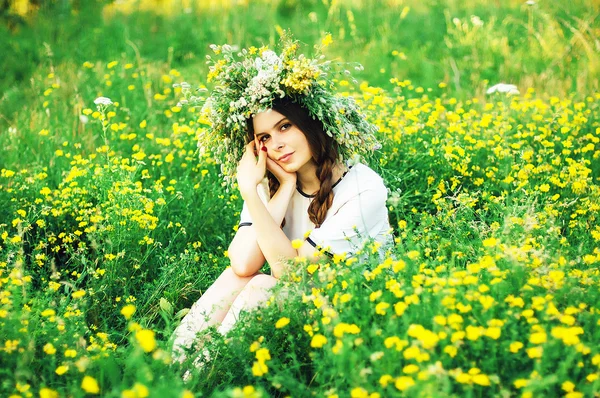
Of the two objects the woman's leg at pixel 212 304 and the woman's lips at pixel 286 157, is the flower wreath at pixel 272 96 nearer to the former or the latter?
the woman's lips at pixel 286 157

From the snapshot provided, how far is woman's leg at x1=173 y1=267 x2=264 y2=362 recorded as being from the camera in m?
3.28

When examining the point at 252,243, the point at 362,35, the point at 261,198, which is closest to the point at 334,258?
the point at 252,243

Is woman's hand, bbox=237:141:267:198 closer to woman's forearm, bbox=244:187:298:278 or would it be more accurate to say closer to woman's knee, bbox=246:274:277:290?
woman's forearm, bbox=244:187:298:278

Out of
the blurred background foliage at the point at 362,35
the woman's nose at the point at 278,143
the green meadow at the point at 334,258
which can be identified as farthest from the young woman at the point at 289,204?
the blurred background foliage at the point at 362,35

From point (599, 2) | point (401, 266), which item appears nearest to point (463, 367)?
point (401, 266)

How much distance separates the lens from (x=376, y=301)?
9.36ft

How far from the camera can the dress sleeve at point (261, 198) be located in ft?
12.3

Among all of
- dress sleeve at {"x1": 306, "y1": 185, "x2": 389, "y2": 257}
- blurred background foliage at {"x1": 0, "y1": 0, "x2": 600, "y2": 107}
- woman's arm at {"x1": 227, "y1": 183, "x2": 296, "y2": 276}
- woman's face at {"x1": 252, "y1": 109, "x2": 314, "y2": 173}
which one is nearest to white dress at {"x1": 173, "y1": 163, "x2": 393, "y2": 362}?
dress sleeve at {"x1": 306, "y1": 185, "x2": 389, "y2": 257}

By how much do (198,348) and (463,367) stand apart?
119cm

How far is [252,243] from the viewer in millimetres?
3588

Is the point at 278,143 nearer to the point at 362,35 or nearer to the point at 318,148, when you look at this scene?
the point at 318,148

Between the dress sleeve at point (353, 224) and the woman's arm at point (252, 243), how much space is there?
26cm

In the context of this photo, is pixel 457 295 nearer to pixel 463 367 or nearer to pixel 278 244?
pixel 463 367

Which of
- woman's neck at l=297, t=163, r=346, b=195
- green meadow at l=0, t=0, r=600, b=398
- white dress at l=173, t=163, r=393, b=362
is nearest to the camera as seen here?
green meadow at l=0, t=0, r=600, b=398
